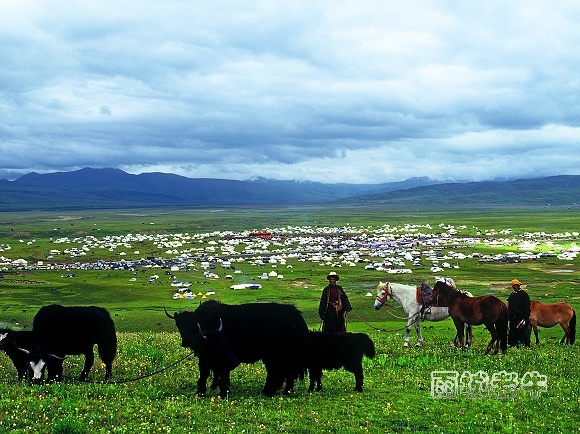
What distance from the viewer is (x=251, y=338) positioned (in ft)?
48.8

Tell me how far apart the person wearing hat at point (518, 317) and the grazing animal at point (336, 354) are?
943cm

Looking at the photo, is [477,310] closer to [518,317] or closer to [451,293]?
[451,293]

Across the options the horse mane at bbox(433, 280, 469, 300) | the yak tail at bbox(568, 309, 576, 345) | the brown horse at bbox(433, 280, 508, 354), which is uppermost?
the horse mane at bbox(433, 280, 469, 300)

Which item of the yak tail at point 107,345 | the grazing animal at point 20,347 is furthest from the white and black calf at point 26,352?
the yak tail at point 107,345

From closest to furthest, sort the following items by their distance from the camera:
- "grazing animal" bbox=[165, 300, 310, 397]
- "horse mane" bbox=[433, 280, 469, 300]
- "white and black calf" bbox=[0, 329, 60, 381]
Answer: "grazing animal" bbox=[165, 300, 310, 397]
"white and black calf" bbox=[0, 329, 60, 381]
"horse mane" bbox=[433, 280, 469, 300]

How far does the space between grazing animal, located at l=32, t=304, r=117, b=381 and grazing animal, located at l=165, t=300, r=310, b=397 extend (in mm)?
2484

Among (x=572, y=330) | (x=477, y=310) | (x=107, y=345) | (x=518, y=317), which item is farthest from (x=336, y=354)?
(x=572, y=330)

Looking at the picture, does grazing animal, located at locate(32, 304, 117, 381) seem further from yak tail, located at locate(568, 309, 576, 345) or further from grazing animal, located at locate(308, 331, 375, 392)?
yak tail, located at locate(568, 309, 576, 345)

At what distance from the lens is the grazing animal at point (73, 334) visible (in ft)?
51.1

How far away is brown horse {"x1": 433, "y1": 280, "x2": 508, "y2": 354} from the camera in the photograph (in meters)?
21.1

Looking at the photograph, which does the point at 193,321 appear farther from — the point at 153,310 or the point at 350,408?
the point at 153,310

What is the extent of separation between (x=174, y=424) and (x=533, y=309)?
1897cm

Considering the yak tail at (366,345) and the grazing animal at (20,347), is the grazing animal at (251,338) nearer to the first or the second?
the yak tail at (366,345)

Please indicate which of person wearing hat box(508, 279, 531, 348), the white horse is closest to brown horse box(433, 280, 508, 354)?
person wearing hat box(508, 279, 531, 348)
